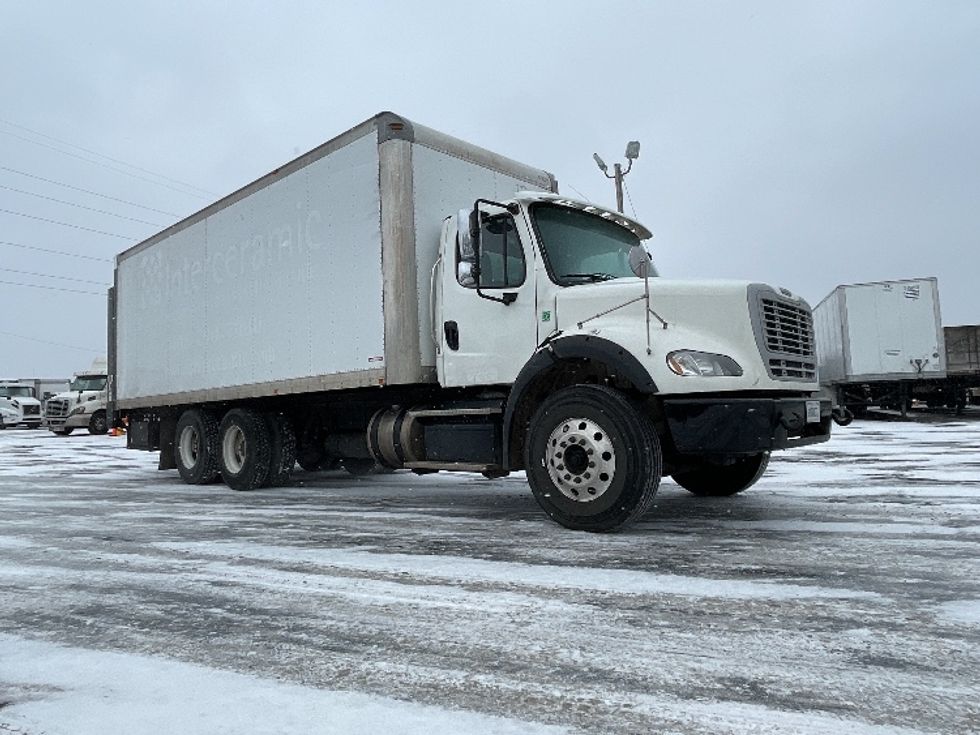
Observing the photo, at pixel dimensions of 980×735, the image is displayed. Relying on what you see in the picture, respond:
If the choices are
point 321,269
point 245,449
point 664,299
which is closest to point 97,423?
point 245,449

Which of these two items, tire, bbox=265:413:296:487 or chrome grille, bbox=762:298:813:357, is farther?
tire, bbox=265:413:296:487

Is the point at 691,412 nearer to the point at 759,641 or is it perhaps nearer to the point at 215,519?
the point at 759,641

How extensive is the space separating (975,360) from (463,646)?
82.5 feet

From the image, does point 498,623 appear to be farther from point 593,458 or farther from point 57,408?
point 57,408

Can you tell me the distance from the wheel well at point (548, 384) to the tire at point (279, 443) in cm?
405

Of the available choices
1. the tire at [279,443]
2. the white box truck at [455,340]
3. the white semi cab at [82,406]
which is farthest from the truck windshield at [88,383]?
the tire at [279,443]

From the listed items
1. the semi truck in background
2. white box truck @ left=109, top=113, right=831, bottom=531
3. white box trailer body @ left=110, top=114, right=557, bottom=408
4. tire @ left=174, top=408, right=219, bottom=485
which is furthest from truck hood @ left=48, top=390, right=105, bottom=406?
the semi truck in background

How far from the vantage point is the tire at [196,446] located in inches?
373

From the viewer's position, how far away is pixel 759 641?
2699 mm

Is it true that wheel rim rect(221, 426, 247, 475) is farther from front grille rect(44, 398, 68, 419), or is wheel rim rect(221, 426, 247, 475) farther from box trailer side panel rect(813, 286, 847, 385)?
front grille rect(44, 398, 68, 419)

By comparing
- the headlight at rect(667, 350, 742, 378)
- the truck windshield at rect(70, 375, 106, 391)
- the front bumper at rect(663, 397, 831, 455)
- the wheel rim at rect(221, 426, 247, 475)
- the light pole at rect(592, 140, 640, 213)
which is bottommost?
the wheel rim at rect(221, 426, 247, 475)

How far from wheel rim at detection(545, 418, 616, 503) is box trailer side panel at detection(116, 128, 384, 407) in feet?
7.46

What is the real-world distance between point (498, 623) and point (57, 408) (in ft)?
106

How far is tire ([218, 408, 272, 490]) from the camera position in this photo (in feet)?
28.6
